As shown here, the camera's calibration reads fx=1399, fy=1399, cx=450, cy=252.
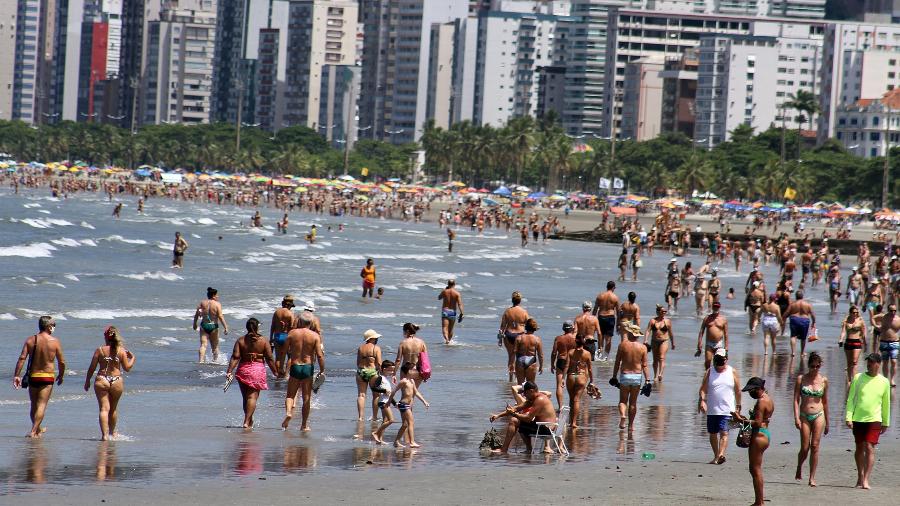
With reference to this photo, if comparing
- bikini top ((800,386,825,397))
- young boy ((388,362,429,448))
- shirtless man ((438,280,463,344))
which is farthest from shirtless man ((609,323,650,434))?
shirtless man ((438,280,463,344))

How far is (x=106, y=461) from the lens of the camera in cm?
1312

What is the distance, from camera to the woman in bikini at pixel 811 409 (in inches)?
480

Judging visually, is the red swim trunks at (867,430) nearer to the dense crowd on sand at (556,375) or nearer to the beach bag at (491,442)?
the dense crowd on sand at (556,375)

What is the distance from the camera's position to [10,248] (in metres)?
55.0

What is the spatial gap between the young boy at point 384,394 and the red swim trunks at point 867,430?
481 cm

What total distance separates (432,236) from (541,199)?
42.2m

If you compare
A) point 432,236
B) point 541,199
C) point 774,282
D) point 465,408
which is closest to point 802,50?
point 541,199

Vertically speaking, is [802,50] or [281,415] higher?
[802,50]

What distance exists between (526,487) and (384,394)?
283cm

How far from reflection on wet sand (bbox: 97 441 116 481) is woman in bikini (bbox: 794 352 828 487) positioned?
6.08 m

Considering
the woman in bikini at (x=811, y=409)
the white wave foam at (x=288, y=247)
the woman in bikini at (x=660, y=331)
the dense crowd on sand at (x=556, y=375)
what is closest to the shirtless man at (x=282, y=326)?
the dense crowd on sand at (x=556, y=375)

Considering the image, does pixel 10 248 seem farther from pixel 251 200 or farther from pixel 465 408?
pixel 251 200

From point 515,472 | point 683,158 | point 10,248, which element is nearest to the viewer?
point 515,472

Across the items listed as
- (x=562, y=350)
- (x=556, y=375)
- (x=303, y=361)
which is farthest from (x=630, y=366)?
→ (x=303, y=361)
